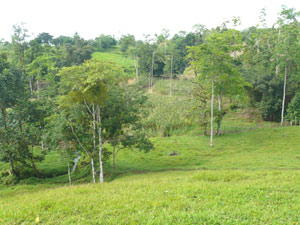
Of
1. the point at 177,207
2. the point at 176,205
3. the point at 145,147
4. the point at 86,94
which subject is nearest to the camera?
the point at 177,207

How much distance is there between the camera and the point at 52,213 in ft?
20.2

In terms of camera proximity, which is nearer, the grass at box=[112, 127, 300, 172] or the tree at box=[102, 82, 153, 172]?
the tree at box=[102, 82, 153, 172]

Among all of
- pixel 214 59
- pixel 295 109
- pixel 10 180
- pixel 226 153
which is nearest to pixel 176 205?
pixel 10 180

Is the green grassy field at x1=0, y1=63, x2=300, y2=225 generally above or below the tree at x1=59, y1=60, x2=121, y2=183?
below

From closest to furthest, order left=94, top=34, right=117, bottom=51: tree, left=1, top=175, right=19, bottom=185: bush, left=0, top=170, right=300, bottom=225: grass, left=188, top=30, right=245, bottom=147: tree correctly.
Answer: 1. left=0, top=170, right=300, bottom=225: grass
2. left=1, top=175, right=19, bottom=185: bush
3. left=188, top=30, right=245, bottom=147: tree
4. left=94, top=34, right=117, bottom=51: tree

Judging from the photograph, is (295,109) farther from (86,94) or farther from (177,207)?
(177,207)

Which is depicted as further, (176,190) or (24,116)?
(24,116)

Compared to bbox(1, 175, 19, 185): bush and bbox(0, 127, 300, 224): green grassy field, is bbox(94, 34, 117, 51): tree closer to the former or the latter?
bbox(1, 175, 19, 185): bush

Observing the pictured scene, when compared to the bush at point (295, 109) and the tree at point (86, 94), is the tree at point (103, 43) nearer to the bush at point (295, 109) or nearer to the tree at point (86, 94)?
the bush at point (295, 109)

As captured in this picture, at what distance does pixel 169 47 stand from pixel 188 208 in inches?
1862

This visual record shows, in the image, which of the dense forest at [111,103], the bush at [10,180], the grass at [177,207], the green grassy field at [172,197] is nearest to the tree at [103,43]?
the dense forest at [111,103]

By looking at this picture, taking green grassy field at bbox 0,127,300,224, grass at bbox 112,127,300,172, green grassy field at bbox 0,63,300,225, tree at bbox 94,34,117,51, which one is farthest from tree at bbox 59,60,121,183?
tree at bbox 94,34,117,51

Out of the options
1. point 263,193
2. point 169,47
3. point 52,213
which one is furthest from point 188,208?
point 169,47

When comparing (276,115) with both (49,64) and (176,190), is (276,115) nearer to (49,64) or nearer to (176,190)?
(176,190)
